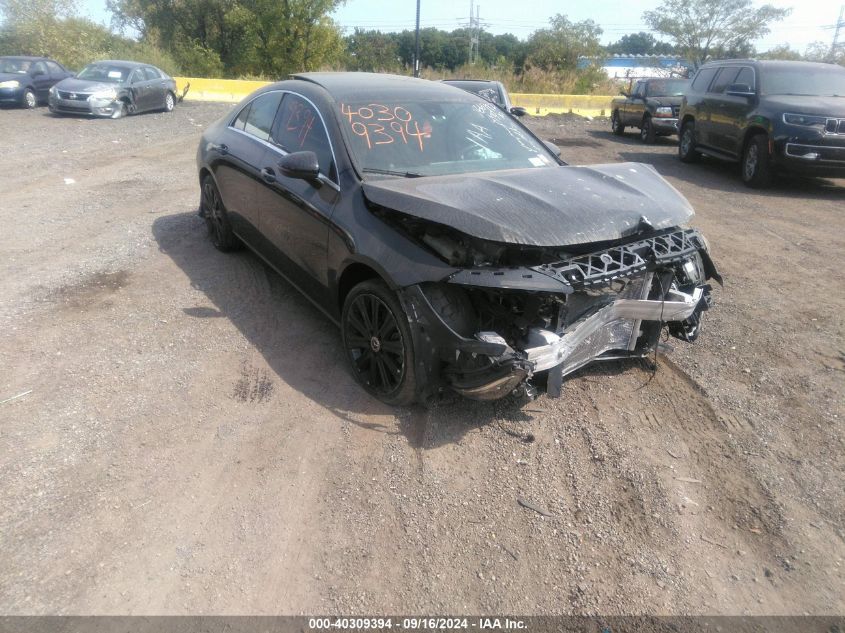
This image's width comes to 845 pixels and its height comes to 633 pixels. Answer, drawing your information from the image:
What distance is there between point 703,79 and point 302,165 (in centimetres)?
1146

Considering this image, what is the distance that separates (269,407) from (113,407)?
92 centimetres

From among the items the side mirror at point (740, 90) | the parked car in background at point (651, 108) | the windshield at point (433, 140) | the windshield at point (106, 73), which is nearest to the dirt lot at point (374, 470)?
the windshield at point (433, 140)

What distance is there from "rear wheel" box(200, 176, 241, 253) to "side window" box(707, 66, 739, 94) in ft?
31.9

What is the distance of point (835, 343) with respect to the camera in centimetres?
471

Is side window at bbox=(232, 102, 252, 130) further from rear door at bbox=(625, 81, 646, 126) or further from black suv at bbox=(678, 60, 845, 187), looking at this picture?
rear door at bbox=(625, 81, 646, 126)

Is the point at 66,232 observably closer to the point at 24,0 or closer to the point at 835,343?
the point at 835,343

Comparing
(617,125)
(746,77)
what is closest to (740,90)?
(746,77)

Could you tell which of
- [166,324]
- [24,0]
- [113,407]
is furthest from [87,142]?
[24,0]

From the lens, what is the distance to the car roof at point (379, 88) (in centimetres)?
461

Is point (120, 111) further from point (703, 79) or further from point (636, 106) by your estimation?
point (703, 79)

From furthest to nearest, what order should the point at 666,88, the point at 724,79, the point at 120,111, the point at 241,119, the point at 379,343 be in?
the point at 666,88 → the point at 120,111 → the point at 724,79 → the point at 241,119 → the point at 379,343

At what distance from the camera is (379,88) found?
4.75 metres

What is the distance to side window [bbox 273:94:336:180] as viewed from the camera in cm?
425

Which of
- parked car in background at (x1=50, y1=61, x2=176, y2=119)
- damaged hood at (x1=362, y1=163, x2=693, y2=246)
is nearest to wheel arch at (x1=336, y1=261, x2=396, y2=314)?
damaged hood at (x1=362, y1=163, x2=693, y2=246)
